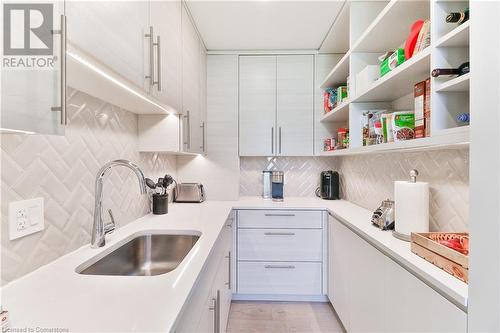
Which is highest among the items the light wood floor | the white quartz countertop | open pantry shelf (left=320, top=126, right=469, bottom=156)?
open pantry shelf (left=320, top=126, right=469, bottom=156)

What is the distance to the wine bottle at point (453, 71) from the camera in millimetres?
897

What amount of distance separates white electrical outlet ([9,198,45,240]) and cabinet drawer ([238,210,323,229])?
4.90 ft

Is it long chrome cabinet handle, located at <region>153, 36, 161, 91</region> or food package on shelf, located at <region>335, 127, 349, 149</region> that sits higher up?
long chrome cabinet handle, located at <region>153, 36, 161, 91</region>

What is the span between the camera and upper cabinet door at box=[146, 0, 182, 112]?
1.26 meters

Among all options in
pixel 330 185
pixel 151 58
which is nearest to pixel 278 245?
pixel 330 185

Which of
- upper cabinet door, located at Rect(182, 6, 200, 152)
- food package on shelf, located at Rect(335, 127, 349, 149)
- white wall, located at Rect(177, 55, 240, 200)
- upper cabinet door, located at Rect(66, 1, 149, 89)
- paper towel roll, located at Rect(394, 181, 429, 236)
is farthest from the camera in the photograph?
white wall, located at Rect(177, 55, 240, 200)

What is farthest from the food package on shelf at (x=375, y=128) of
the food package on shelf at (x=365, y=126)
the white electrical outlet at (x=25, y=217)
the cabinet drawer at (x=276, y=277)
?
the white electrical outlet at (x=25, y=217)

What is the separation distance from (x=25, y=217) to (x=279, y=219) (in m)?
1.73

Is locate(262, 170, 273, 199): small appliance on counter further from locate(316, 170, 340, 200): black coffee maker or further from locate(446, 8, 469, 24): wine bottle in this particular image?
locate(446, 8, 469, 24): wine bottle

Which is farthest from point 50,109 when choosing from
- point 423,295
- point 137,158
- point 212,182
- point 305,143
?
point 305,143

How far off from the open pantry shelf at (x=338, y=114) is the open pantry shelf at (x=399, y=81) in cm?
20

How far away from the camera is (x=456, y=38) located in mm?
909

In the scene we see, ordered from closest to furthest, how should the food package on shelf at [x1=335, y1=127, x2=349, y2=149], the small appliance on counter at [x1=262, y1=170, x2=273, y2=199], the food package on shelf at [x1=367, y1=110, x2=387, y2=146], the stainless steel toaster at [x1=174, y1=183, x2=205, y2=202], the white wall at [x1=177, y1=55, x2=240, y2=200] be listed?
the food package on shelf at [x1=367, y1=110, x2=387, y2=146]
the food package on shelf at [x1=335, y1=127, x2=349, y2=149]
the stainless steel toaster at [x1=174, y1=183, x2=205, y2=202]
the white wall at [x1=177, y1=55, x2=240, y2=200]
the small appliance on counter at [x1=262, y1=170, x2=273, y2=199]

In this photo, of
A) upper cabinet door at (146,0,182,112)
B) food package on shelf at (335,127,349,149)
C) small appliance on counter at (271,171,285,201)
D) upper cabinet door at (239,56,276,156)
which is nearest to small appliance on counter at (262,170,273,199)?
small appliance on counter at (271,171,285,201)
